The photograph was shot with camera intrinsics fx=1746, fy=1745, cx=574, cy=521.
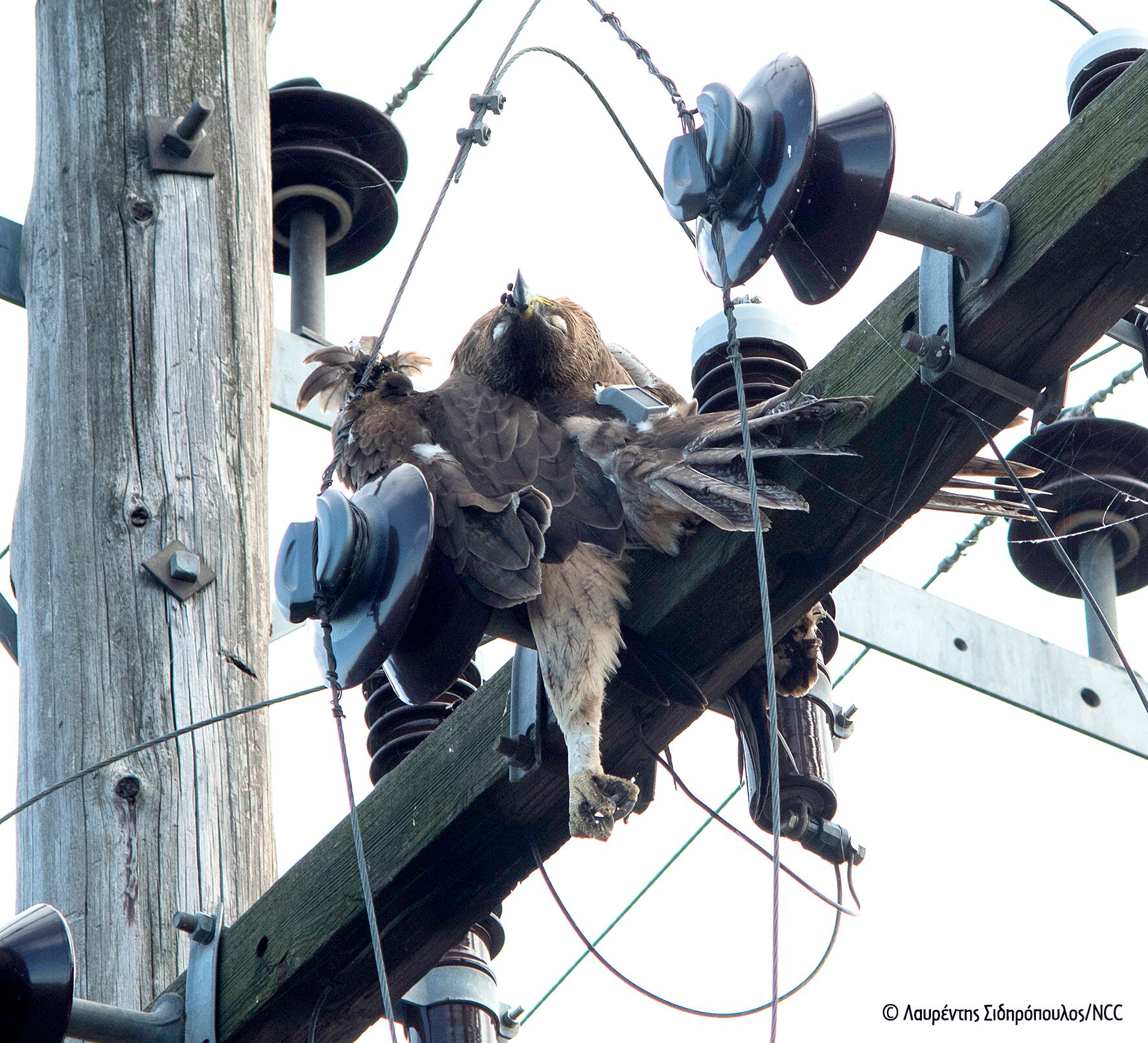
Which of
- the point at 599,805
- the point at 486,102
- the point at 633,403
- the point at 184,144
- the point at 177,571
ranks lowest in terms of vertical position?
the point at 599,805

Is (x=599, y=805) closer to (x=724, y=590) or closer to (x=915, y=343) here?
(x=724, y=590)

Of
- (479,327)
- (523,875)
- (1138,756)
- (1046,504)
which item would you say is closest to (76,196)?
(479,327)

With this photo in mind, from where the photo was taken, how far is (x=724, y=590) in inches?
115

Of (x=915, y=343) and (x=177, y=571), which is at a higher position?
(x=177, y=571)

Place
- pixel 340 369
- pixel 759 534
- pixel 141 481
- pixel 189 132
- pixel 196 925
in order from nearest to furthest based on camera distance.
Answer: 1. pixel 759 534
2. pixel 196 925
3. pixel 141 481
4. pixel 189 132
5. pixel 340 369

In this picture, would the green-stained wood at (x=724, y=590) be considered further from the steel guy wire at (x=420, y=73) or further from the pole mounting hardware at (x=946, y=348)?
the steel guy wire at (x=420, y=73)

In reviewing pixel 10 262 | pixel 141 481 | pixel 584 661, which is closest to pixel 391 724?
pixel 141 481

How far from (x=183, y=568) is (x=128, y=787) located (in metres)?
0.45

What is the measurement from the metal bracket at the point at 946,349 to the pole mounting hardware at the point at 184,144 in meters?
1.82

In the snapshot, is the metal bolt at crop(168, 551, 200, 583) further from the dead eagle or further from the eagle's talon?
the eagle's talon

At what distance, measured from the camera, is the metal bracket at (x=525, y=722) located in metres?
3.03

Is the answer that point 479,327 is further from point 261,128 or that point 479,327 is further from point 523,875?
point 523,875

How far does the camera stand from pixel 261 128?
162 inches

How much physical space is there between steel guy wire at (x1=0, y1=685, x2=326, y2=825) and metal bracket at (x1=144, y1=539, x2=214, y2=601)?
264mm
